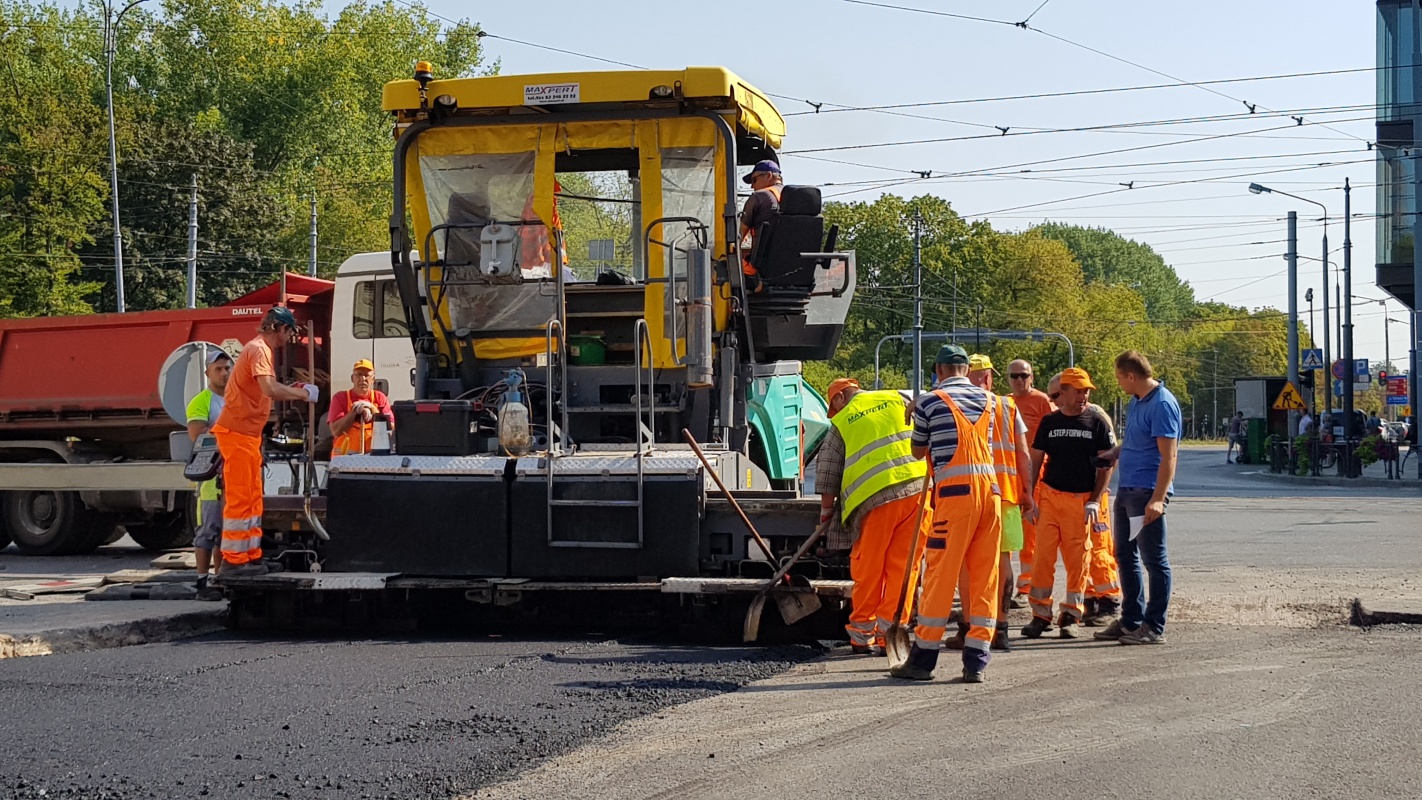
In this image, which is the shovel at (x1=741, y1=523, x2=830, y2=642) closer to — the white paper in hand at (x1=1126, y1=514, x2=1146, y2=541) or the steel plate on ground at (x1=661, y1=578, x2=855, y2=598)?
the steel plate on ground at (x1=661, y1=578, x2=855, y2=598)

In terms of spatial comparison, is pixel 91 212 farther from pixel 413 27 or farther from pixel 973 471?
pixel 973 471

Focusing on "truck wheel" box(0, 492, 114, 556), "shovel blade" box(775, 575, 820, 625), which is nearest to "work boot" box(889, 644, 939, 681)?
"shovel blade" box(775, 575, 820, 625)

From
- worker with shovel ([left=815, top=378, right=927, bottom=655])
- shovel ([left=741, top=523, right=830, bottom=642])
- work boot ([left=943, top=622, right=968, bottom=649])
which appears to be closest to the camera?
worker with shovel ([left=815, top=378, right=927, bottom=655])

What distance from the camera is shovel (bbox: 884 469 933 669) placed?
24.9ft

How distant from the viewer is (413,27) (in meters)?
58.8

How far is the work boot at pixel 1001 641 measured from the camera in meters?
8.52

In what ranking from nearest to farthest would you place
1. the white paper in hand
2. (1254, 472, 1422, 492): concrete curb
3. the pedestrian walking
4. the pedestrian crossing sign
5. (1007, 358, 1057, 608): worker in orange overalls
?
1. the white paper in hand
2. (1007, 358, 1057, 608): worker in orange overalls
3. (1254, 472, 1422, 492): concrete curb
4. the pedestrian crossing sign
5. the pedestrian walking

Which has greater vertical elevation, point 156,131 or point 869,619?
point 156,131

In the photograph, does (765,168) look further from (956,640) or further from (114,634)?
(114,634)

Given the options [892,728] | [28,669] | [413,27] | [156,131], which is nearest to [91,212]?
[156,131]

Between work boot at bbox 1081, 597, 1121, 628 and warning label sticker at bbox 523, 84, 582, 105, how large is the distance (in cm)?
455

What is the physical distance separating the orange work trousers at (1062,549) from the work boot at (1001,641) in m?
0.59

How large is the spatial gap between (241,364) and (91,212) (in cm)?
3281

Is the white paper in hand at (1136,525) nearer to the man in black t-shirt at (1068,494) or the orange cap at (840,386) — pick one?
the man in black t-shirt at (1068,494)
